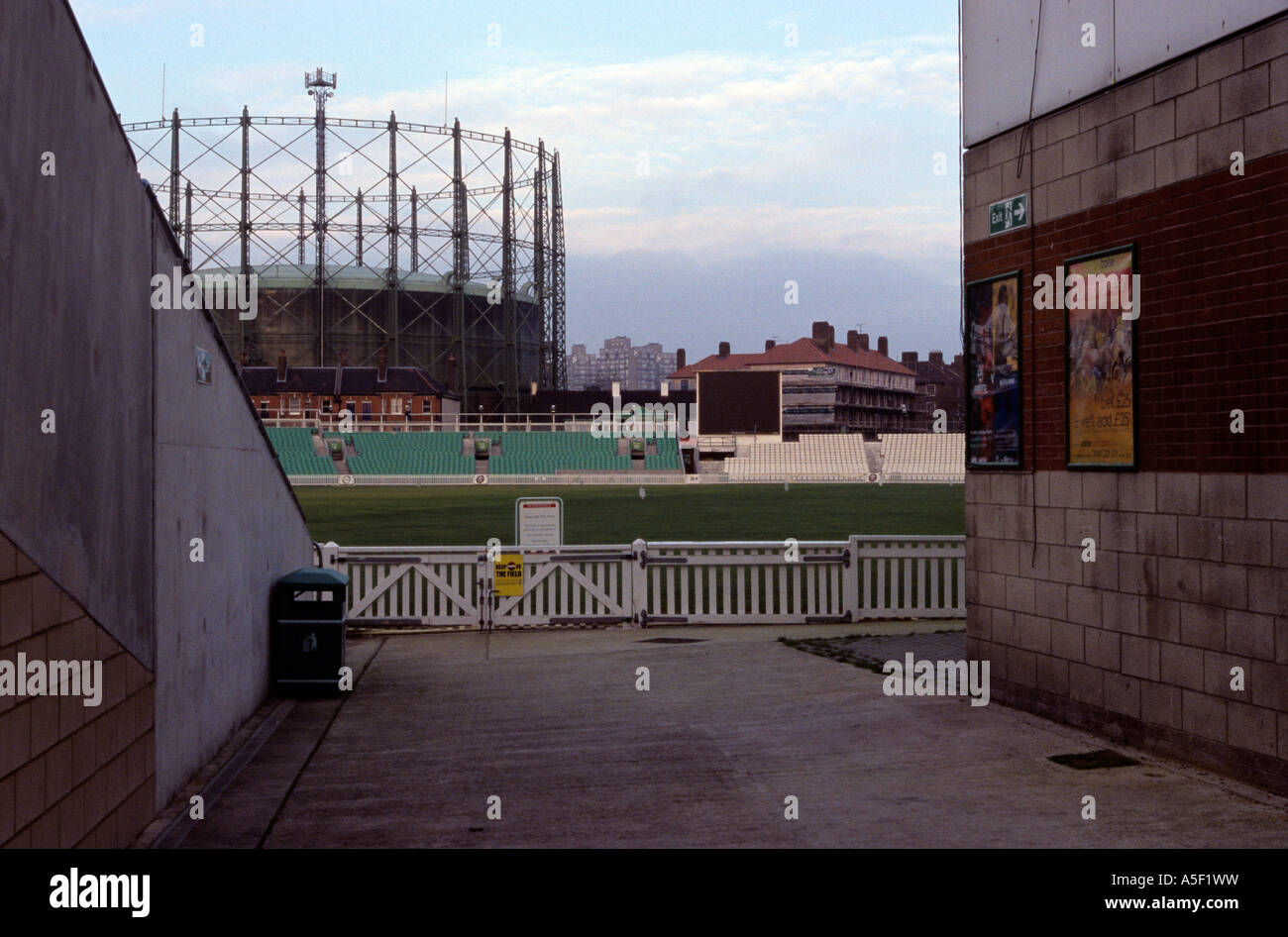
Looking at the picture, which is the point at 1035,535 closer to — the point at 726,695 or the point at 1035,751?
the point at 1035,751

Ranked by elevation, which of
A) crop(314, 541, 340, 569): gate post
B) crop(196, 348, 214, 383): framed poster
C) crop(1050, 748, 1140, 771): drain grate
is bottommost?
crop(1050, 748, 1140, 771): drain grate

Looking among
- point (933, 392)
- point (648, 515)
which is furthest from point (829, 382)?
point (648, 515)

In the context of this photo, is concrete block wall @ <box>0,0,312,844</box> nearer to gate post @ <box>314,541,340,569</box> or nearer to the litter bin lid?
the litter bin lid

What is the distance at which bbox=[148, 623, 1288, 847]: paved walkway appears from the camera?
6375 mm

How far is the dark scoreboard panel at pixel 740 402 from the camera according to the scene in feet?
303

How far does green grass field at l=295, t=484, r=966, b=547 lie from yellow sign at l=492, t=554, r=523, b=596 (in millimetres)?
12325

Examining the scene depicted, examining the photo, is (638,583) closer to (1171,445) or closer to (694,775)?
(694,775)

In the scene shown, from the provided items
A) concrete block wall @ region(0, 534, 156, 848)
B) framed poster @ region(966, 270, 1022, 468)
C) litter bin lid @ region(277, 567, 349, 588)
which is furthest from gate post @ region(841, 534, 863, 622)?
concrete block wall @ region(0, 534, 156, 848)

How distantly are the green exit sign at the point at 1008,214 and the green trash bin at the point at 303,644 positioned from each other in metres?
6.14

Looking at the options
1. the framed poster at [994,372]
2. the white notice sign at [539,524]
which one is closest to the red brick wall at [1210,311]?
the framed poster at [994,372]

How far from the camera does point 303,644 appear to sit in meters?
10.5

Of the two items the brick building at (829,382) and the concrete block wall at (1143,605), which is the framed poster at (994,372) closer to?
the concrete block wall at (1143,605)
